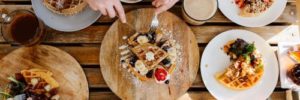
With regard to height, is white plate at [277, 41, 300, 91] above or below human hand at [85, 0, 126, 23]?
below

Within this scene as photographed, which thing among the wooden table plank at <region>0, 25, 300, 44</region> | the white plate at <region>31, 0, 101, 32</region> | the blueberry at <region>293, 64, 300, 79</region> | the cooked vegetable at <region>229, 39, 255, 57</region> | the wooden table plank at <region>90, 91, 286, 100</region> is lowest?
the wooden table plank at <region>90, 91, 286, 100</region>

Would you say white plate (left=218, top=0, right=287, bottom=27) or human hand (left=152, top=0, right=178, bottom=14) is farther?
white plate (left=218, top=0, right=287, bottom=27)

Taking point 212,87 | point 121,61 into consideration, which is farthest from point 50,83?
point 212,87

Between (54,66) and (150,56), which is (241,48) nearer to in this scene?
(150,56)

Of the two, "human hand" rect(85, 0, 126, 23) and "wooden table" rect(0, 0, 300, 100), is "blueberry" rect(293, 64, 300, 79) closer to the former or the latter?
"wooden table" rect(0, 0, 300, 100)

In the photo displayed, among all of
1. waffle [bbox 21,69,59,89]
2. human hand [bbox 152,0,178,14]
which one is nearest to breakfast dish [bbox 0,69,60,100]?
waffle [bbox 21,69,59,89]

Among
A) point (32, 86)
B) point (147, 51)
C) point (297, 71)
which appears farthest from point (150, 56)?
point (297, 71)

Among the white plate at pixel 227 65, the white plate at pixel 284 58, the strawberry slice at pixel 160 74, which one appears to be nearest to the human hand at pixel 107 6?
the strawberry slice at pixel 160 74

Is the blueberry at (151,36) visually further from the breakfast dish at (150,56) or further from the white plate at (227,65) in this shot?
the white plate at (227,65)
